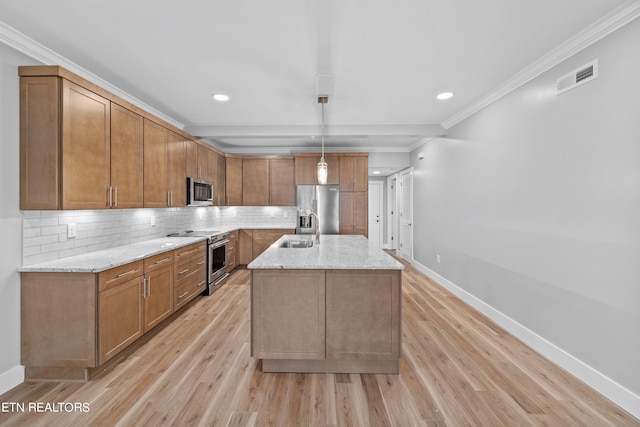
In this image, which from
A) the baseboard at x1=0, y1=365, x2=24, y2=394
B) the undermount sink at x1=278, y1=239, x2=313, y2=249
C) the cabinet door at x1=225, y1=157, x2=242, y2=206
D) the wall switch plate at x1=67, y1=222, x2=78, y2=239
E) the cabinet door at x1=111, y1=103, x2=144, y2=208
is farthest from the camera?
the cabinet door at x1=225, y1=157, x2=242, y2=206

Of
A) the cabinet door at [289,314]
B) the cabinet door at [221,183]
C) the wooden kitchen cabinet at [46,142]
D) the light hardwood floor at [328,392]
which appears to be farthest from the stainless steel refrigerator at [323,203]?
the wooden kitchen cabinet at [46,142]

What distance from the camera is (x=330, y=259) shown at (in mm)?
2338

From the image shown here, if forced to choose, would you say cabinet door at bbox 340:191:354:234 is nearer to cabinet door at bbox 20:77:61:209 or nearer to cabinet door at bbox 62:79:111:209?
cabinet door at bbox 62:79:111:209

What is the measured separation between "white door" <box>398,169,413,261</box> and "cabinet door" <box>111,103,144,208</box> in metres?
4.86

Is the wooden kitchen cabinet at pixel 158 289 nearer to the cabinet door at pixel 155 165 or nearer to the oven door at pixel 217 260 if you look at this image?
the cabinet door at pixel 155 165

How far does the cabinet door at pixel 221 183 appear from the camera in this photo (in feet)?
17.2

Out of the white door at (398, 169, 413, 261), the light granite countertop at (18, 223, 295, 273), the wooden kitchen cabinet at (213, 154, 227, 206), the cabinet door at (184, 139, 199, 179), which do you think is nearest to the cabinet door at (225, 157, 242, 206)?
the wooden kitchen cabinet at (213, 154, 227, 206)

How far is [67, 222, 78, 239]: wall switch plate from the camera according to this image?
2463mm

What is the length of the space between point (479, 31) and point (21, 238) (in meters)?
3.68

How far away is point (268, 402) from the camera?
75.2 inches

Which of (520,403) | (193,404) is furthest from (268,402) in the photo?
(520,403)

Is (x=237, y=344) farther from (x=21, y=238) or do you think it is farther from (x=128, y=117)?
(x=128, y=117)

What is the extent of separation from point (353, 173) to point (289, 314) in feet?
12.8

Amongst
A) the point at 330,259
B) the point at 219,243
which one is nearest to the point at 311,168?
the point at 219,243
